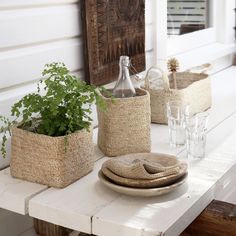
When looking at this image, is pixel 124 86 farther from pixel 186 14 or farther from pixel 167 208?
pixel 186 14

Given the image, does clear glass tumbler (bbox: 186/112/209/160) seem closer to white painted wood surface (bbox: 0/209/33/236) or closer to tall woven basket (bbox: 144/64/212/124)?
tall woven basket (bbox: 144/64/212/124)

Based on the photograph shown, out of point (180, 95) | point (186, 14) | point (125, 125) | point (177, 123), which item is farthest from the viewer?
point (186, 14)

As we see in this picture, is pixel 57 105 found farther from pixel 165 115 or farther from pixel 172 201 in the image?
pixel 165 115

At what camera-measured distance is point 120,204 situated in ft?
3.70

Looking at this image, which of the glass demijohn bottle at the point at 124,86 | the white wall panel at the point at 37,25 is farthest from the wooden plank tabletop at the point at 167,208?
the white wall panel at the point at 37,25

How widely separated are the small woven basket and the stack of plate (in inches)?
2.6

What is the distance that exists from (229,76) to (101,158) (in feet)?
4.22

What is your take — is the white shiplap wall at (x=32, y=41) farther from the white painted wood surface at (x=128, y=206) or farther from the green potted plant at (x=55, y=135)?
the white painted wood surface at (x=128, y=206)

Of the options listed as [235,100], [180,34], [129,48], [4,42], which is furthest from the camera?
[180,34]

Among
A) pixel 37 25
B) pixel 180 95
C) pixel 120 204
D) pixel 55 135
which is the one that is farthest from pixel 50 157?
pixel 180 95

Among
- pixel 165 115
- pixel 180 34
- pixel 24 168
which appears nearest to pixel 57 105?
pixel 24 168

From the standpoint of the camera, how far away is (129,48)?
1.83m

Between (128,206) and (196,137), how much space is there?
0.38 m

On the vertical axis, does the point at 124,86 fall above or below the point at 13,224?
above
